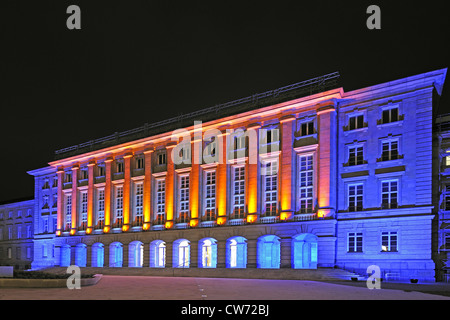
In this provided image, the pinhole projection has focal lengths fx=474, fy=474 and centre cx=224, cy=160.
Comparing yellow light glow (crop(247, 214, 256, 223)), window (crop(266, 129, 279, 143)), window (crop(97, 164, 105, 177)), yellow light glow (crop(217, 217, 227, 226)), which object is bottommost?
yellow light glow (crop(217, 217, 227, 226))

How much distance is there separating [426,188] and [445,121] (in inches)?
304

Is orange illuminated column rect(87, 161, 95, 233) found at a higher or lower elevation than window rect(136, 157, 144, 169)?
lower

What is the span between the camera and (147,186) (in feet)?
193

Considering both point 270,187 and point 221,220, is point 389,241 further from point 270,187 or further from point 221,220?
point 221,220

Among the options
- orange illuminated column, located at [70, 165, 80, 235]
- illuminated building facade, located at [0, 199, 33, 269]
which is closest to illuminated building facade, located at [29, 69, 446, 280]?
orange illuminated column, located at [70, 165, 80, 235]

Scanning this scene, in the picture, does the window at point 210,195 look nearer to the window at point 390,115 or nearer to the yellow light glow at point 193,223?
the yellow light glow at point 193,223

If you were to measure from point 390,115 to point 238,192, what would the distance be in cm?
1725

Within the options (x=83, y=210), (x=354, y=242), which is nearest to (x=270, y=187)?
(x=354, y=242)

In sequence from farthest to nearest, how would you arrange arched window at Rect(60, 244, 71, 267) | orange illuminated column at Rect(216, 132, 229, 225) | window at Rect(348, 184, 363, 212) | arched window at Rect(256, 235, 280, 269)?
arched window at Rect(60, 244, 71, 267), orange illuminated column at Rect(216, 132, 229, 225), arched window at Rect(256, 235, 280, 269), window at Rect(348, 184, 363, 212)

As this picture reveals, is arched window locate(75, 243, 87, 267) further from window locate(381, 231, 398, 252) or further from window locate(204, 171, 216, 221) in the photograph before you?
window locate(381, 231, 398, 252)

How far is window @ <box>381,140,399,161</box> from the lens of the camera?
133 ft

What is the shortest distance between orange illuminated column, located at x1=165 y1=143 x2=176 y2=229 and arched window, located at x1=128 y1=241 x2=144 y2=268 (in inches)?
248

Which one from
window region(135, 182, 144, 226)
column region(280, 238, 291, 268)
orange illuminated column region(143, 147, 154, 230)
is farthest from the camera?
window region(135, 182, 144, 226)
